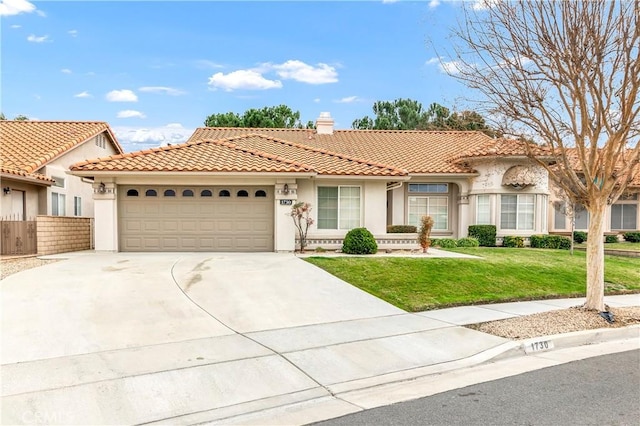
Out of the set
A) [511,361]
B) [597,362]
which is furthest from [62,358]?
[597,362]

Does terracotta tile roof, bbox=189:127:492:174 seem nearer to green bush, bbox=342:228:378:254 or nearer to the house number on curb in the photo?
green bush, bbox=342:228:378:254

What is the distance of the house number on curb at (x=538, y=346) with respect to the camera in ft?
25.3

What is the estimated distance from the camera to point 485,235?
21.6 metres

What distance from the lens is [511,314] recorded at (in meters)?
9.89

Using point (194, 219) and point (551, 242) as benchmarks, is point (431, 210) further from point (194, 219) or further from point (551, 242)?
point (194, 219)

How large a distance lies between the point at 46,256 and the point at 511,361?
47.0ft

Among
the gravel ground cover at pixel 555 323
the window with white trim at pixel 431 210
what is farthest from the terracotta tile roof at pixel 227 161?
the gravel ground cover at pixel 555 323

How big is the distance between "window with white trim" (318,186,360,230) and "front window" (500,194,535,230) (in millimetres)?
7776

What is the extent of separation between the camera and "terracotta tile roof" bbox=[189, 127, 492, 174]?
23.0 meters

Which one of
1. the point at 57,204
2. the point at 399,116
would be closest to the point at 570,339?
the point at 57,204

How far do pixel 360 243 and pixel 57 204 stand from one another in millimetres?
13367

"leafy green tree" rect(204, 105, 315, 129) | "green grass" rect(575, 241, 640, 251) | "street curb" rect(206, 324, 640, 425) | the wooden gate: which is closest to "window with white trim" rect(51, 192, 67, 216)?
the wooden gate

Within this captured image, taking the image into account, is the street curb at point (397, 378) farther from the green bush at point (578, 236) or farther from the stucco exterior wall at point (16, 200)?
the green bush at point (578, 236)

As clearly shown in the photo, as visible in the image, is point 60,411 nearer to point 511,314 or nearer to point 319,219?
point 511,314
